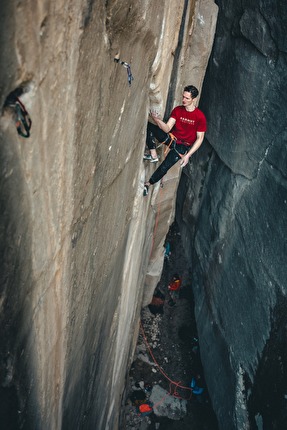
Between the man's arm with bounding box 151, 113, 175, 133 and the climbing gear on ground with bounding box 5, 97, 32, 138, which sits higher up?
the climbing gear on ground with bounding box 5, 97, 32, 138

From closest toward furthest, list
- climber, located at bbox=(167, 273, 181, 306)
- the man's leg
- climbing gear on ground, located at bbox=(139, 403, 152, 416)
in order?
the man's leg < climbing gear on ground, located at bbox=(139, 403, 152, 416) < climber, located at bbox=(167, 273, 181, 306)

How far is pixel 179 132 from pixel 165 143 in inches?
9.4

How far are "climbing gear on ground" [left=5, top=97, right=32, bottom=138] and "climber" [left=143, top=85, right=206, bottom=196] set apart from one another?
3177mm

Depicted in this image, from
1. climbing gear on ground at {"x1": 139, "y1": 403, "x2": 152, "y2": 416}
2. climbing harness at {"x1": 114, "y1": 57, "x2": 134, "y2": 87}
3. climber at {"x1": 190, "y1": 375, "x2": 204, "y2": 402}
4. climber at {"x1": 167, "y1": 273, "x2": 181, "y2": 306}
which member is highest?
climbing harness at {"x1": 114, "y1": 57, "x2": 134, "y2": 87}

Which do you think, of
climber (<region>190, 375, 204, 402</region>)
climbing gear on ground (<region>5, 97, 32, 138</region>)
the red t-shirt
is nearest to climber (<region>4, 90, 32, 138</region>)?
climbing gear on ground (<region>5, 97, 32, 138</region>)

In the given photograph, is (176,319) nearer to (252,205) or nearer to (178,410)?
(178,410)

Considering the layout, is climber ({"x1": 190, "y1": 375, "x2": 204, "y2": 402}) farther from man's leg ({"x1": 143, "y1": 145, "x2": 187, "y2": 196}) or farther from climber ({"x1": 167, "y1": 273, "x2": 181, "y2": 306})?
man's leg ({"x1": 143, "y1": 145, "x2": 187, "y2": 196})

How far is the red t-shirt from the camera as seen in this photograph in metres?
4.64

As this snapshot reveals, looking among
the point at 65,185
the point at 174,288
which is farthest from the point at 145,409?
the point at 65,185

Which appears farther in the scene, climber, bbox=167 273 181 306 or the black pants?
climber, bbox=167 273 181 306

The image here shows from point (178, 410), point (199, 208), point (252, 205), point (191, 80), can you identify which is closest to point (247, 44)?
point (191, 80)

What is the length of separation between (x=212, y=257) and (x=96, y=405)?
337cm

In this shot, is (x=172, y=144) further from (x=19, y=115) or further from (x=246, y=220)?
(x=19, y=115)

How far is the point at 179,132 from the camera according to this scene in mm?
4789
